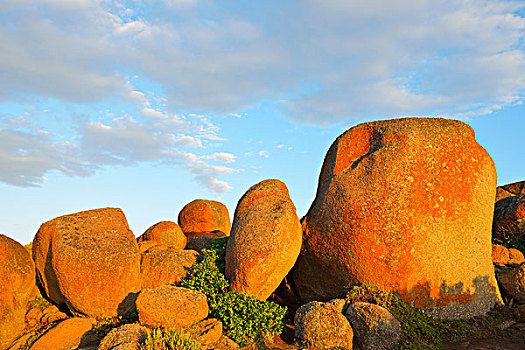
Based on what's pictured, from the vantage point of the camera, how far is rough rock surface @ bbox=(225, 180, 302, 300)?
32.6 ft

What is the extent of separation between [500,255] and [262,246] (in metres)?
8.17

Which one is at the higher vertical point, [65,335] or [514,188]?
[514,188]

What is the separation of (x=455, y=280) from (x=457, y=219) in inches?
59.0

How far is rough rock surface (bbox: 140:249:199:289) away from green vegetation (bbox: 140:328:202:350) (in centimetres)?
278

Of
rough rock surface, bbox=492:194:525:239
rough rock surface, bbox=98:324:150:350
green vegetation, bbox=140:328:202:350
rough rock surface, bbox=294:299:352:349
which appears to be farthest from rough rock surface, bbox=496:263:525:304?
rough rock surface, bbox=98:324:150:350

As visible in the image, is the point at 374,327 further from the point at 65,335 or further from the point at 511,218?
the point at 511,218

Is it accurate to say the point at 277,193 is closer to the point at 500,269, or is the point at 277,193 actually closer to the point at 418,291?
the point at 418,291

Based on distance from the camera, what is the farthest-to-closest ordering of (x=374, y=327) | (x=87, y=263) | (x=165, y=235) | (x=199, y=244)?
(x=165, y=235), (x=199, y=244), (x=87, y=263), (x=374, y=327)

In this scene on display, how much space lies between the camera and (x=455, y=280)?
10117 mm

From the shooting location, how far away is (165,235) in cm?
2291

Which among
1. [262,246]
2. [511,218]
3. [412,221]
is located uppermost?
[511,218]

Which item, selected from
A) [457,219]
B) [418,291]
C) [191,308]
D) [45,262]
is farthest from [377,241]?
[45,262]

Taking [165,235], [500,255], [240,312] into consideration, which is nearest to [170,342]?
[240,312]

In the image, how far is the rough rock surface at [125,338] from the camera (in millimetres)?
8273
